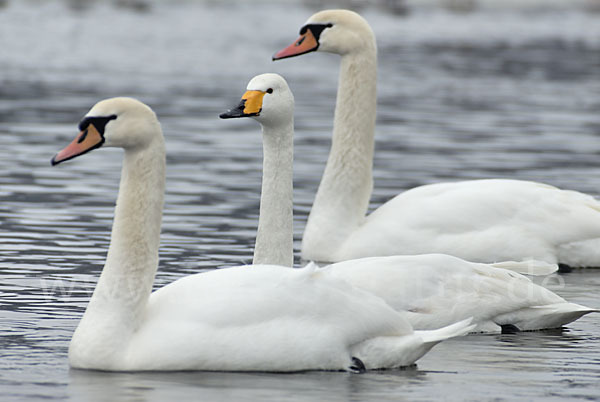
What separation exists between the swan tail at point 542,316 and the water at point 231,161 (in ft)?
0.37

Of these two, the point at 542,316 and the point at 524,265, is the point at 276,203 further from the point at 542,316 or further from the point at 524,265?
the point at 542,316

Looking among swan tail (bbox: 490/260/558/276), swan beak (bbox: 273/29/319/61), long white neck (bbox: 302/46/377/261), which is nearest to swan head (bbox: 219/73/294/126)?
swan tail (bbox: 490/260/558/276)

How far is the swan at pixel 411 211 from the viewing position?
39.8 feet

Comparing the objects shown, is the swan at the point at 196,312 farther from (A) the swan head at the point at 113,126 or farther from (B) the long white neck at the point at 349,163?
(B) the long white neck at the point at 349,163

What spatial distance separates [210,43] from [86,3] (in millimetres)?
21662

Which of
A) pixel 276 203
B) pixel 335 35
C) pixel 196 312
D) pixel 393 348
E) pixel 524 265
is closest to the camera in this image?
pixel 196 312

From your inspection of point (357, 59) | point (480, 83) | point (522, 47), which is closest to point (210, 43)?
point (522, 47)

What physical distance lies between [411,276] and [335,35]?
13.8 ft

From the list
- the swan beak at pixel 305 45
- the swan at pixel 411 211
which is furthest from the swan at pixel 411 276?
the swan beak at pixel 305 45

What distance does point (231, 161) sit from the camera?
1856cm

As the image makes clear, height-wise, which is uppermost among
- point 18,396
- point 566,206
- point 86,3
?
point 86,3

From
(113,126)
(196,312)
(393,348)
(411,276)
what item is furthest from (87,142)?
(411,276)

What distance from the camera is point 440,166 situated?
60.6 ft

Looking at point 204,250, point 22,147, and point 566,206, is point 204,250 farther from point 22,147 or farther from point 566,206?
point 22,147
